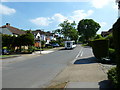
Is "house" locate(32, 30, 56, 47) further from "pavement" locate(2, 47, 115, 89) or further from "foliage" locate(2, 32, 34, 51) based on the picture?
"pavement" locate(2, 47, 115, 89)

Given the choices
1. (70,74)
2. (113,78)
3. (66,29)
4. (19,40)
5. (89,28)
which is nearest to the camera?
(113,78)

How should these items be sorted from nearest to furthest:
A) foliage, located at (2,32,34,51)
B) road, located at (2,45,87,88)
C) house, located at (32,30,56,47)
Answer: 1. road, located at (2,45,87,88)
2. foliage, located at (2,32,34,51)
3. house, located at (32,30,56,47)

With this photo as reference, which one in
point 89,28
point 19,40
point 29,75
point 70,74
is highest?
point 89,28

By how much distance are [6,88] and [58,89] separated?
241 centimetres

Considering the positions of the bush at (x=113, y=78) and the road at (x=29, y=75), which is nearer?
the bush at (x=113, y=78)

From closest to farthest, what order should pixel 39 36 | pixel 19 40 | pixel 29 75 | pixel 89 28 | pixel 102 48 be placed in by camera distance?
pixel 29 75 → pixel 102 48 → pixel 19 40 → pixel 39 36 → pixel 89 28

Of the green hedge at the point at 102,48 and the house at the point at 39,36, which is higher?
the house at the point at 39,36

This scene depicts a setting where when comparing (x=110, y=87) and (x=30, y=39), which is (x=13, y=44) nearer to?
(x=30, y=39)

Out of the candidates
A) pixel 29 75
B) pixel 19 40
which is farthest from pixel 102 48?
pixel 19 40

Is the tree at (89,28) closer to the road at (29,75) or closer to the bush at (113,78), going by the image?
the road at (29,75)

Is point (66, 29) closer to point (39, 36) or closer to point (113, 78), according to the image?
point (39, 36)

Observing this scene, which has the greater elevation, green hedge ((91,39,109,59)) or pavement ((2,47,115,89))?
green hedge ((91,39,109,59))

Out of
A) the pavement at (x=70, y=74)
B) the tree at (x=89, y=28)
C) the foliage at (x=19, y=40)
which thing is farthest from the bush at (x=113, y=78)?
the tree at (x=89, y=28)

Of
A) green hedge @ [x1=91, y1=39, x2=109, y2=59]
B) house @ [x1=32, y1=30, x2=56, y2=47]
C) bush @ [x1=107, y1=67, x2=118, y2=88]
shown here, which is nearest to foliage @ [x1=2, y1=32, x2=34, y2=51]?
house @ [x1=32, y1=30, x2=56, y2=47]
